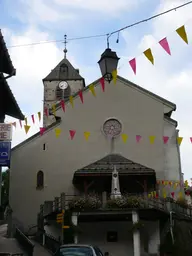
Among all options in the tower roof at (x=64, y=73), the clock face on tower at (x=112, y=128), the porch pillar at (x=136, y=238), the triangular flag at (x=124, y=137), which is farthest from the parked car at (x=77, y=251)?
the tower roof at (x=64, y=73)

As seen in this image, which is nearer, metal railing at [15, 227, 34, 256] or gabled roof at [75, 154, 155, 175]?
metal railing at [15, 227, 34, 256]

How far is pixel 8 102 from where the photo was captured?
1777 cm

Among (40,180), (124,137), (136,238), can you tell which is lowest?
(136,238)

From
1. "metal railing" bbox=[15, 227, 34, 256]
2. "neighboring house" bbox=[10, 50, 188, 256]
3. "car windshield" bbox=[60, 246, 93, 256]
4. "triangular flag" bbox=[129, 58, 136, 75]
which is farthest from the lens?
"neighboring house" bbox=[10, 50, 188, 256]

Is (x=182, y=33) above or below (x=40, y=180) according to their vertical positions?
above

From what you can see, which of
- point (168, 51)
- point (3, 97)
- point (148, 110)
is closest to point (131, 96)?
point (148, 110)

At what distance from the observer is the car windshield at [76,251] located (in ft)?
34.4

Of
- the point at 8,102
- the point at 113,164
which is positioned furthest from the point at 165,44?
the point at 113,164

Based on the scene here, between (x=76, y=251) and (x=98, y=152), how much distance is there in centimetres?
1609

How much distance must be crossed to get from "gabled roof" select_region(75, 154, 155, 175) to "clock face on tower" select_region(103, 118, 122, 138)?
175 cm

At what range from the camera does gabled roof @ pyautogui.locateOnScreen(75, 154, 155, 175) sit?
934 inches

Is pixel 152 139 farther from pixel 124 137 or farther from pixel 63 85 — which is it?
pixel 63 85

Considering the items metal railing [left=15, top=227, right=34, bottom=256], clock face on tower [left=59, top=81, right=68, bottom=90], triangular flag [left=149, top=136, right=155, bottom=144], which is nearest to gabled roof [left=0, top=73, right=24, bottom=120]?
metal railing [left=15, top=227, right=34, bottom=256]

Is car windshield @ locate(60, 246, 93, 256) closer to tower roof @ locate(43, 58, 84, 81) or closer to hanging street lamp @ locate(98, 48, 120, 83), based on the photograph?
hanging street lamp @ locate(98, 48, 120, 83)
